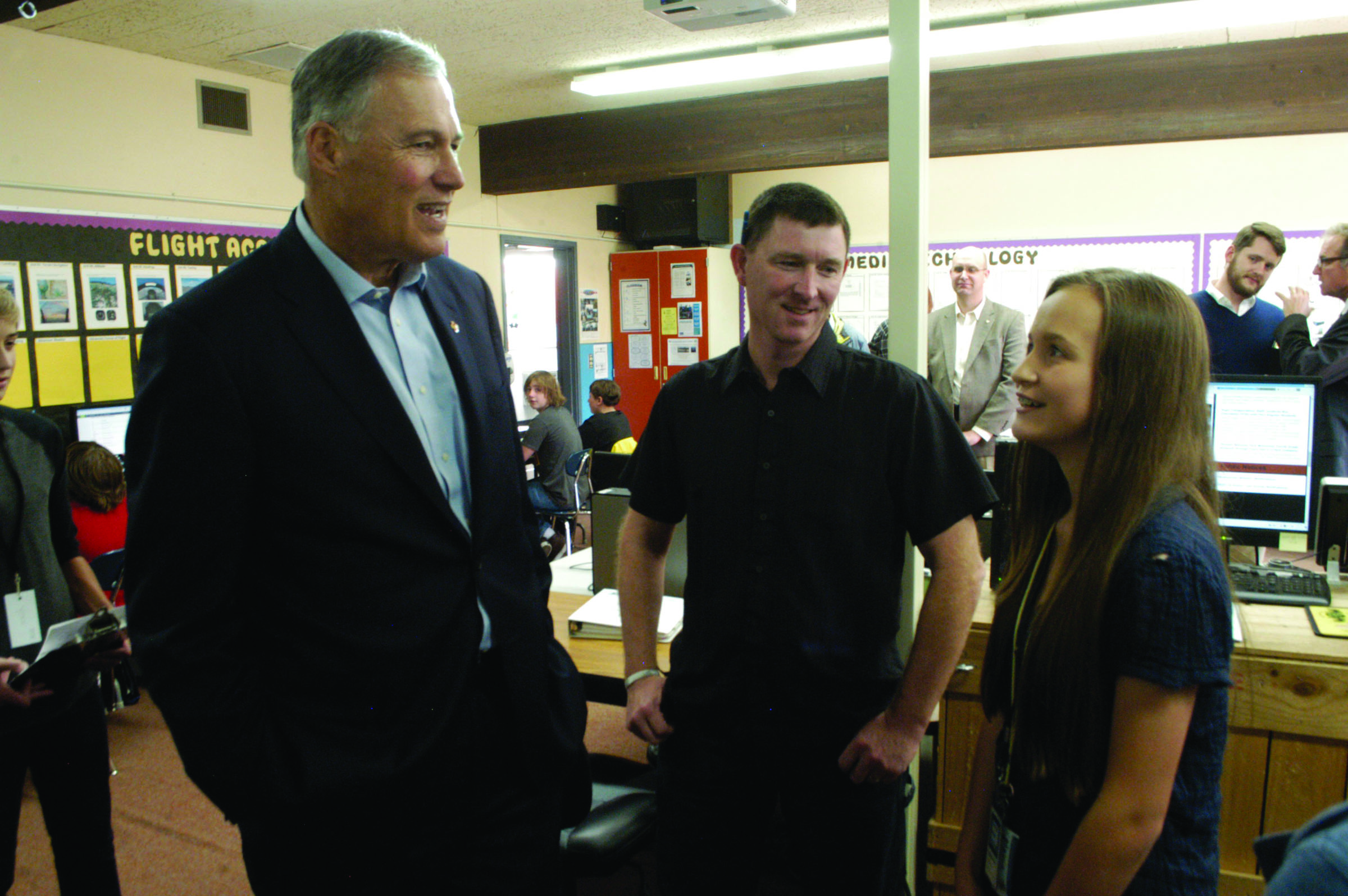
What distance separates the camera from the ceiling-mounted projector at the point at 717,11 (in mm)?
3439

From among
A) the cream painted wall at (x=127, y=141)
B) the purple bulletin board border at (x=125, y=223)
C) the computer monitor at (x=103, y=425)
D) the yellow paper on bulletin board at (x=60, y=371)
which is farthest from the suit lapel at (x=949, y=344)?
the yellow paper on bulletin board at (x=60, y=371)

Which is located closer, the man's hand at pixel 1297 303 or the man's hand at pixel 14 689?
the man's hand at pixel 14 689

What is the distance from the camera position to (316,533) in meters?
1.08

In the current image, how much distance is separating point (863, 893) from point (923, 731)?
0.97ft

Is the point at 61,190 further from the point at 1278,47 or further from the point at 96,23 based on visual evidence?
the point at 1278,47

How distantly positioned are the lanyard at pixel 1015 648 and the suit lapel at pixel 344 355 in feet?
2.60

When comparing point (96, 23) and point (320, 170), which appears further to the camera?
point (96, 23)

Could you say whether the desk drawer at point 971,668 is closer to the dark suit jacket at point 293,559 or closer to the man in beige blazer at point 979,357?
the dark suit jacket at point 293,559

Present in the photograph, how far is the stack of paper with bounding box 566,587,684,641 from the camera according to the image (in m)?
2.23

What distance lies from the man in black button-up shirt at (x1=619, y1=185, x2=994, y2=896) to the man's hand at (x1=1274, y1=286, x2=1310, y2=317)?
2923 mm

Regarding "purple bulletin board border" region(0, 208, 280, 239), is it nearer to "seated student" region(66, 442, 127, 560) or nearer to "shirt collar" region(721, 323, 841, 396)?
"seated student" region(66, 442, 127, 560)

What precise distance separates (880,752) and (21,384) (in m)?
4.29

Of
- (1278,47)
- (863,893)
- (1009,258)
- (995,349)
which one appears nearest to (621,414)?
(995,349)

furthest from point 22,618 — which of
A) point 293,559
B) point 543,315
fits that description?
point 543,315
